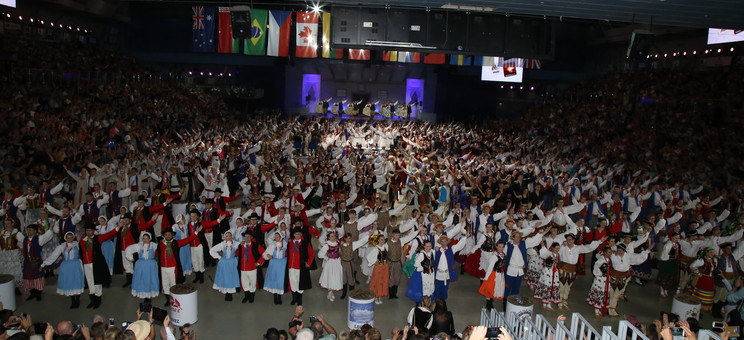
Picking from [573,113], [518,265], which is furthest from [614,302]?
[573,113]

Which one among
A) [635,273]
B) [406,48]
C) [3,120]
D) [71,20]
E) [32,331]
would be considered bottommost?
[635,273]

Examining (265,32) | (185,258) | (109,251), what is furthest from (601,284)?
(265,32)

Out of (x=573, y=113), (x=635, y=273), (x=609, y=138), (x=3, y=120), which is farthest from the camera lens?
(x=573, y=113)

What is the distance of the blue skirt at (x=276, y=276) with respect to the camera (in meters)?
8.70

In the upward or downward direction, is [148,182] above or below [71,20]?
below

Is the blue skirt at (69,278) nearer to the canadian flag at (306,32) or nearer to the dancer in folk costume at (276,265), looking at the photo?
the dancer in folk costume at (276,265)

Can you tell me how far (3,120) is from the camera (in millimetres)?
15344

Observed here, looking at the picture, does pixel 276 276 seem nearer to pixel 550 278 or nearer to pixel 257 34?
pixel 550 278

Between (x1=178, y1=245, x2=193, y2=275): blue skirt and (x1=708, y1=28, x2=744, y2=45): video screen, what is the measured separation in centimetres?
2186

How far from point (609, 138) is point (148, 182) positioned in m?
17.2

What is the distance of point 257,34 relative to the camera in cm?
1961

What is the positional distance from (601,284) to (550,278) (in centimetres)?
76

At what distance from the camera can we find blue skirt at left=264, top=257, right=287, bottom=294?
8.70 meters

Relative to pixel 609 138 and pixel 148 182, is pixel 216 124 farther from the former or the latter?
pixel 609 138
